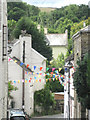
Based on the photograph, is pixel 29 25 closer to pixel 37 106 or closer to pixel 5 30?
pixel 37 106

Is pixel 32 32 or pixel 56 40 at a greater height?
pixel 32 32

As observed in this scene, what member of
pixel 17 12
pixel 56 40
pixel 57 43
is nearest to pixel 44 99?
pixel 17 12

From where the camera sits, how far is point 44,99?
76.3ft

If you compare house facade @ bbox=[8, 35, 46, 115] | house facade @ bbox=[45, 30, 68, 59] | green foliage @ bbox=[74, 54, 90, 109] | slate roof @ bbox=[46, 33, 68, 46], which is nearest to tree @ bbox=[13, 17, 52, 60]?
slate roof @ bbox=[46, 33, 68, 46]

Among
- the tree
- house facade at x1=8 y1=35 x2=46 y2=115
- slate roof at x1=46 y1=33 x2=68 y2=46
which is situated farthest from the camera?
slate roof at x1=46 y1=33 x2=68 y2=46

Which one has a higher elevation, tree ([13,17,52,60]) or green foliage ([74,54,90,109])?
tree ([13,17,52,60])

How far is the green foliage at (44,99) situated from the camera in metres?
23.0

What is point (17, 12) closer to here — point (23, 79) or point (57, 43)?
point (57, 43)

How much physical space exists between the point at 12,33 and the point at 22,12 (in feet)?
7.94

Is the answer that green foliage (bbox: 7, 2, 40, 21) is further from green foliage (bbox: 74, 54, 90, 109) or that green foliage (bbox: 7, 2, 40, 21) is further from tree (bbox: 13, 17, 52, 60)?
green foliage (bbox: 74, 54, 90, 109)

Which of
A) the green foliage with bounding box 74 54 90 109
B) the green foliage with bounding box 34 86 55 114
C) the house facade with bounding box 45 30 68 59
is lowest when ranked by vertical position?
the green foliage with bounding box 34 86 55 114

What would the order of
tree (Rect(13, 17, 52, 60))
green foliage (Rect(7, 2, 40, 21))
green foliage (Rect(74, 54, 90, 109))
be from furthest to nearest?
tree (Rect(13, 17, 52, 60)) < green foliage (Rect(7, 2, 40, 21)) < green foliage (Rect(74, 54, 90, 109))

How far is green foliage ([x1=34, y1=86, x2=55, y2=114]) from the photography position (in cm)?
2303

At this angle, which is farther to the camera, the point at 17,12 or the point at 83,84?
the point at 17,12
